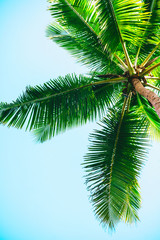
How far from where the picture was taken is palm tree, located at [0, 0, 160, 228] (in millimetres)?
3362

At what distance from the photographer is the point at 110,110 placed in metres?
4.32

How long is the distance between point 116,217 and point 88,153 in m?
1.31

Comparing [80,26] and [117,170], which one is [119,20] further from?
[117,170]

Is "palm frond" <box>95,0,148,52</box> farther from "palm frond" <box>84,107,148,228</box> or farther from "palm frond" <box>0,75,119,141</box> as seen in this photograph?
"palm frond" <box>84,107,148,228</box>

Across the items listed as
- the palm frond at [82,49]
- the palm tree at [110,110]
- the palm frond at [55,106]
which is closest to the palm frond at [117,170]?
the palm tree at [110,110]

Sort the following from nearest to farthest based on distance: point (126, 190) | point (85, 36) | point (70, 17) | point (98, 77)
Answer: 1. point (126, 190)
2. point (70, 17)
3. point (85, 36)
4. point (98, 77)

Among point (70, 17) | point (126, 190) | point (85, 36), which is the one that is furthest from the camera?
point (85, 36)

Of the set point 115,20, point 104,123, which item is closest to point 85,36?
point 115,20

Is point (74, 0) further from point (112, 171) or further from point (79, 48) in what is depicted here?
point (112, 171)

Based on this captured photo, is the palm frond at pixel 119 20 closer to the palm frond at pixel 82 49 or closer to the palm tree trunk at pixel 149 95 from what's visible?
the palm frond at pixel 82 49

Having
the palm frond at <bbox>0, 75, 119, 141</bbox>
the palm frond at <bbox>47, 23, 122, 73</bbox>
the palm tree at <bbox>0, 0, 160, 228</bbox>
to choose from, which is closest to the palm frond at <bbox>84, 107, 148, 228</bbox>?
the palm tree at <bbox>0, 0, 160, 228</bbox>

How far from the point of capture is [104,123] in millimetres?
4176

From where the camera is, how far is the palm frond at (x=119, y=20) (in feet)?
10.2

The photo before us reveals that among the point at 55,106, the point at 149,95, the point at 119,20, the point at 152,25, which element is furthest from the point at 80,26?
the point at 149,95
